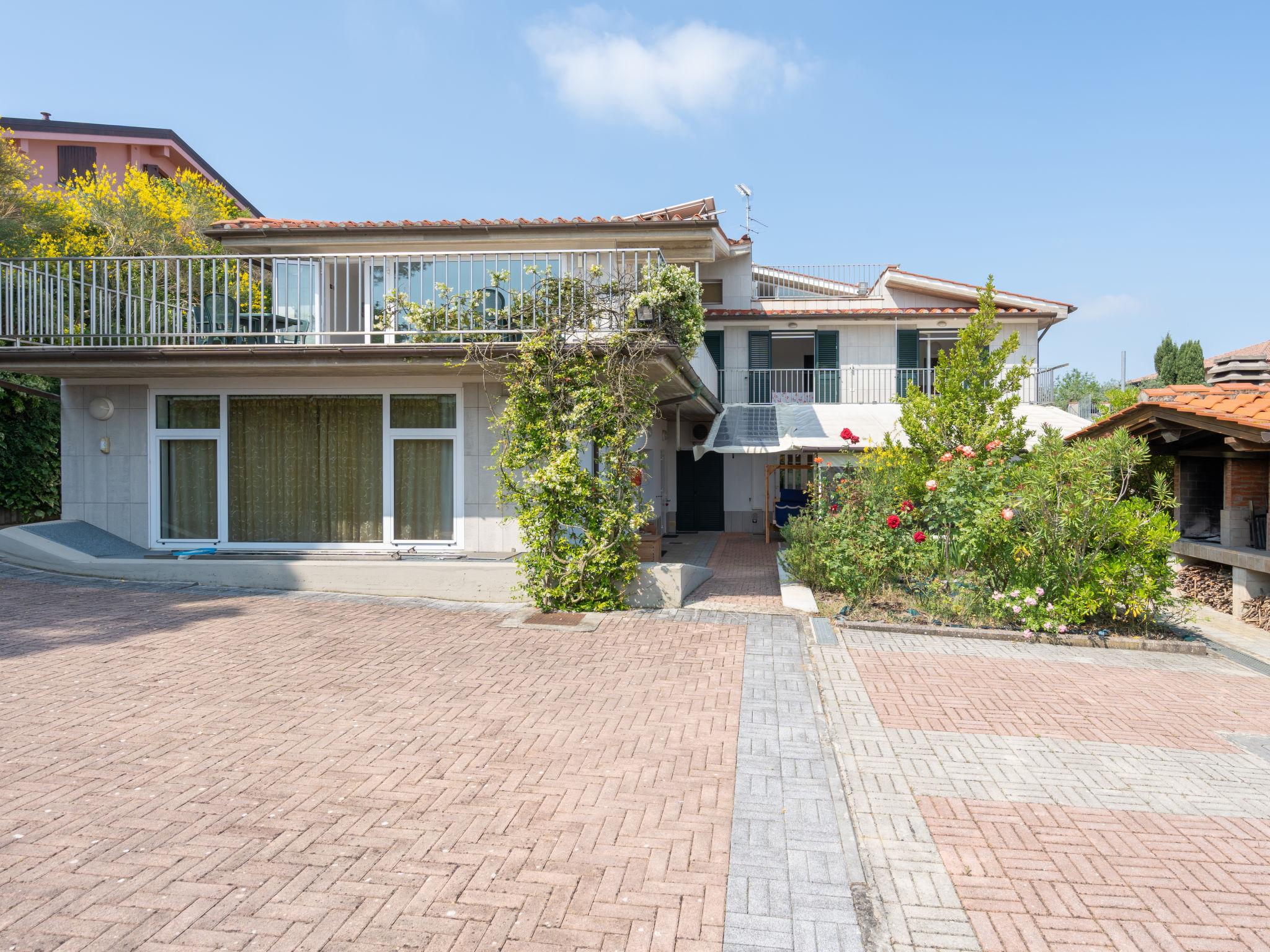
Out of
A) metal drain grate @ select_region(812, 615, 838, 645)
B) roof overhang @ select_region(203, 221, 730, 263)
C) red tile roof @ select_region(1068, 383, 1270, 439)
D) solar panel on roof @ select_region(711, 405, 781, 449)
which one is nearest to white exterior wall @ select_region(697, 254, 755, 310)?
solar panel on roof @ select_region(711, 405, 781, 449)

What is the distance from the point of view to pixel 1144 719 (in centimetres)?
667

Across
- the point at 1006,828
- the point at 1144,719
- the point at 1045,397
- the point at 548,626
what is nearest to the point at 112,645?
the point at 548,626

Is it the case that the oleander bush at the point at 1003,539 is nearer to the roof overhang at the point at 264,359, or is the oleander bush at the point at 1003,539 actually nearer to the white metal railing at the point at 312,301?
the roof overhang at the point at 264,359

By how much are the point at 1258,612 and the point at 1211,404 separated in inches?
118

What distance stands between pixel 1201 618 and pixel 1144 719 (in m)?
6.40

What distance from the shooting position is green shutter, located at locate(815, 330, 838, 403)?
968 inches

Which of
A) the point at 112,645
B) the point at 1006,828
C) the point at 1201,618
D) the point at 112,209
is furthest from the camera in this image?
the point at 112,209

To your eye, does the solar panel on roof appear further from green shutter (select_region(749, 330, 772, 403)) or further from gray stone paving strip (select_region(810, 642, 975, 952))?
gray stone paving strip (select_region(810, 642, 975, 952))

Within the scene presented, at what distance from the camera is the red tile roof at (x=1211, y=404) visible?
10.9 metres

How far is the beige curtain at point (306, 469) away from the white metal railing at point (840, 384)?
45.5 ft

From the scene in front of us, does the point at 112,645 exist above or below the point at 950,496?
below

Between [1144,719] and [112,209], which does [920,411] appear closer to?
[1144,719]

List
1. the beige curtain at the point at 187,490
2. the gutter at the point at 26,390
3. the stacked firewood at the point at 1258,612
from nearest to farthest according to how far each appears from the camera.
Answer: the stacked firewood at the point at 1258,612 < the beige curtain at the point at 187,490 < the gutter at the point at 26,390

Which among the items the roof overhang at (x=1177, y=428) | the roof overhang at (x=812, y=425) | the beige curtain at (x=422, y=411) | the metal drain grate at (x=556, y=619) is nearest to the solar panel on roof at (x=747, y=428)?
the roof overhang at (x=812, y=425)
